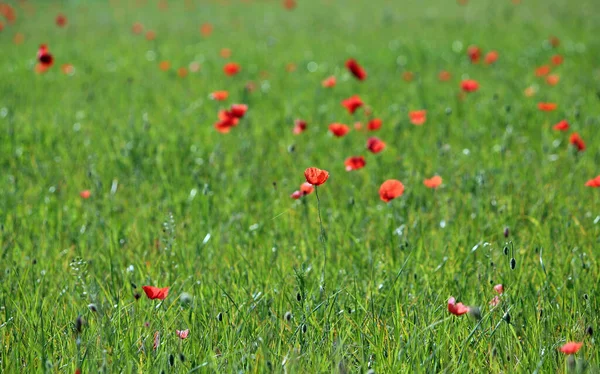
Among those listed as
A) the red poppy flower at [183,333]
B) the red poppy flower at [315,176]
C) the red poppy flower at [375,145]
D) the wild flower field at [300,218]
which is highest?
the red poppy flower at [315,176]

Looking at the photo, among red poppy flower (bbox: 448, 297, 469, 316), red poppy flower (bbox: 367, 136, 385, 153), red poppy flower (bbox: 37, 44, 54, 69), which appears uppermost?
red poppy flower (bbox: 448, 297, 469, 316)

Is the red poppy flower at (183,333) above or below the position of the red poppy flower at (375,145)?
above

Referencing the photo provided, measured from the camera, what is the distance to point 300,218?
2.87 metres

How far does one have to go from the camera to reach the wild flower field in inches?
71.8

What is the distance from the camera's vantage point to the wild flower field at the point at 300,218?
1.82m

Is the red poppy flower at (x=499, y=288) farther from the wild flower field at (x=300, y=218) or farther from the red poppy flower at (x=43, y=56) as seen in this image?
the red poppy flower at (x=43, y=56)

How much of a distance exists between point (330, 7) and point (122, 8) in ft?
11.6

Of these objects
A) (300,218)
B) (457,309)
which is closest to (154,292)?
(457,309)

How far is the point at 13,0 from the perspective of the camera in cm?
1295

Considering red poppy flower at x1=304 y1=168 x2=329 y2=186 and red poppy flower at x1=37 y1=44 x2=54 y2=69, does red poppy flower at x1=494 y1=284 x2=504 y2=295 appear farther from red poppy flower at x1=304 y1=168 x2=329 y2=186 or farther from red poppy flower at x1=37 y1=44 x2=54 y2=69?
red poppy flower at x1=37 y1=44 x2=54 y2=69

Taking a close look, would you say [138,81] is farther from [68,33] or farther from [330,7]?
[330,7]

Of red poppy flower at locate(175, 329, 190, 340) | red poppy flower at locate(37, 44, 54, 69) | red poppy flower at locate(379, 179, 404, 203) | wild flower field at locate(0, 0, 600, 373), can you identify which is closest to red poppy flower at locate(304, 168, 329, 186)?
wild flower field at locate(0, 0, 600, 373)

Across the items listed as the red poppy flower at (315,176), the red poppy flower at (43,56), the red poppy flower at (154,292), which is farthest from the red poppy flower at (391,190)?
the red poppy flower at (43,56)

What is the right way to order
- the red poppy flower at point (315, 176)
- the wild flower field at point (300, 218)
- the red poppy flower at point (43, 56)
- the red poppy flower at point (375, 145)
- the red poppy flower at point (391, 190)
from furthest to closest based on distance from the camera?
the red poppy flower at point (43, 56)
the red poppy flower at point (375, 145)
the red poppy flower at point (391, 190)
the red poppy flower at point (315, 176)
the wild flower field at point (300, 218)
